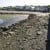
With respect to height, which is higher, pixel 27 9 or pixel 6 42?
pixel 6 42

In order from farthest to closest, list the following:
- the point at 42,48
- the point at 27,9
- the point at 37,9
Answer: the point at 27,9 → the point at 37,9 → the point at 42,48

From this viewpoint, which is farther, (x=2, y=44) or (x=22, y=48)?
(x=2, y=44)

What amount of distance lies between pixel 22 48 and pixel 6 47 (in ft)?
2.80

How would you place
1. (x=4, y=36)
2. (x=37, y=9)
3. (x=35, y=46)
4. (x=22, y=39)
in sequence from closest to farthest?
(x=35, y=46) → (x=22, y=39) → (x=4, y=36) → (x=37, y=9)

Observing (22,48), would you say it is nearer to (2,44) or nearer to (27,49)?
(27,49)

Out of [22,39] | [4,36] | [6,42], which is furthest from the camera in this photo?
[4,36]

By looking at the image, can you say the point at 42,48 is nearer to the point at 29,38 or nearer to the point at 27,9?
the point at 29,38

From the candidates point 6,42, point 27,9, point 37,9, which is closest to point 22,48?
point 6,42

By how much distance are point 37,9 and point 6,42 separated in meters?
32.9

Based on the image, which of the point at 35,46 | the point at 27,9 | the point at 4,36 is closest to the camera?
the point at 35,46

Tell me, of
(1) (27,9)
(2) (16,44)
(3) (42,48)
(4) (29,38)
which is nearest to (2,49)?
(2) (16,44)

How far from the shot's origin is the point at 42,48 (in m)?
8.64

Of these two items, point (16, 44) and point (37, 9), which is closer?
point (16, 44)

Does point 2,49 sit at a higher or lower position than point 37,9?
higher
